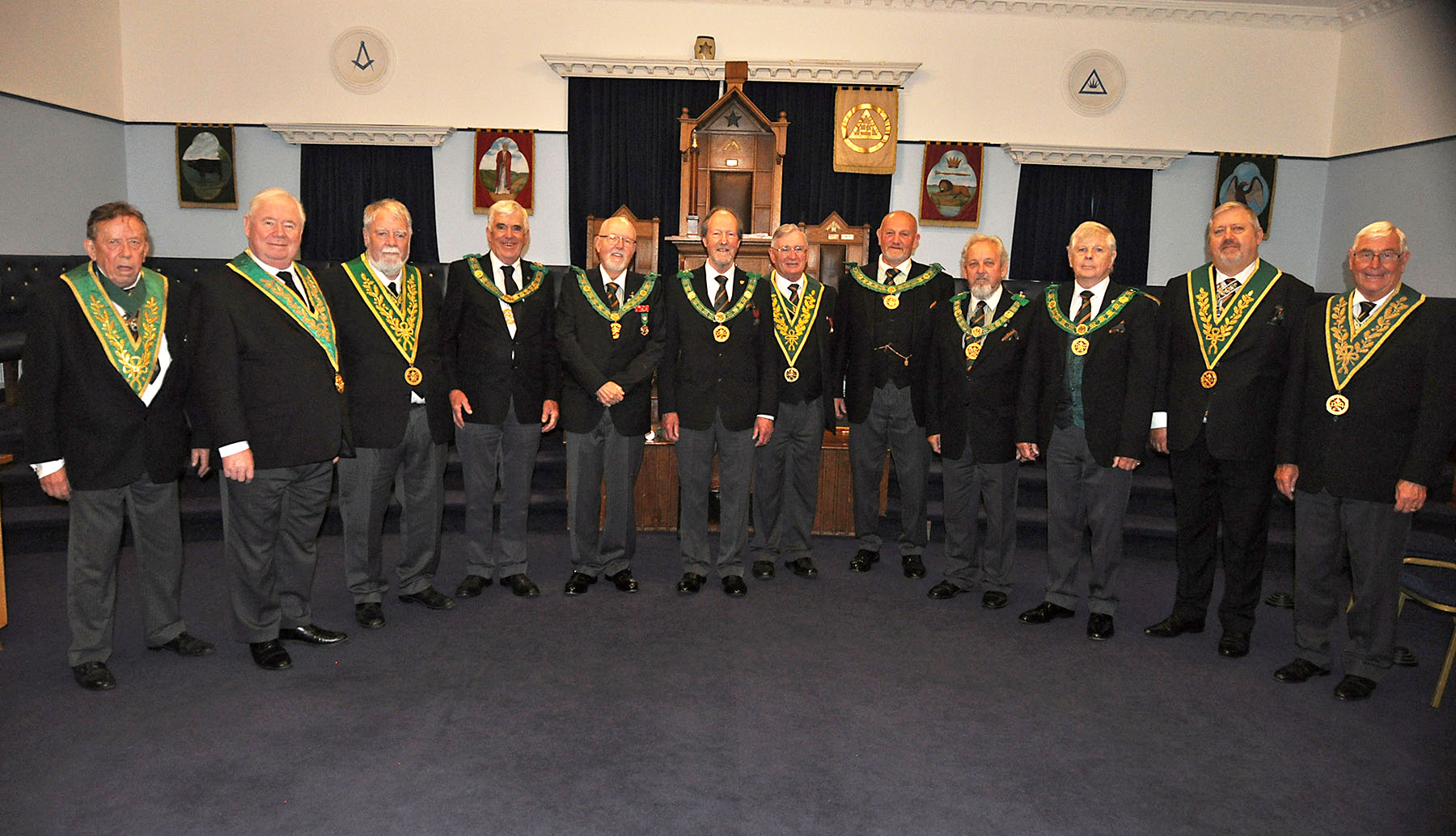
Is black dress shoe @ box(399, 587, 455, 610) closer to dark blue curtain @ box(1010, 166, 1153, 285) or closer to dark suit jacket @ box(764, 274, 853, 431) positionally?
dark suit jacket @ box(764, 274, 853, 431)

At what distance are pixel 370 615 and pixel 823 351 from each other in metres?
2.41

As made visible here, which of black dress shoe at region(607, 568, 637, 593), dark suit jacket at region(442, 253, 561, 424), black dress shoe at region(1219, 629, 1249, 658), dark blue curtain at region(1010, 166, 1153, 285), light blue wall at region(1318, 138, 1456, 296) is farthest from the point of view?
dark blue curtain at region(1010, 166, 1153, 285)

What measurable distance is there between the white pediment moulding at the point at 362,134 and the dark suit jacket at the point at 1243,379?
728 centimetres

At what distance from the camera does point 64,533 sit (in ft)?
15.6

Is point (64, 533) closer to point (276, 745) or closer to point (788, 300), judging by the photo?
point (276, 745)

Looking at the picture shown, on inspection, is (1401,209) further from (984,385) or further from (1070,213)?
(984,385)

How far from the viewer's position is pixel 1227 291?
11.7 feet

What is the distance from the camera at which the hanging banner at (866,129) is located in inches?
340

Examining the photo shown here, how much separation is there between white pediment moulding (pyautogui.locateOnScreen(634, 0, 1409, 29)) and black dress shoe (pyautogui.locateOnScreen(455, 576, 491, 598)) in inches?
261

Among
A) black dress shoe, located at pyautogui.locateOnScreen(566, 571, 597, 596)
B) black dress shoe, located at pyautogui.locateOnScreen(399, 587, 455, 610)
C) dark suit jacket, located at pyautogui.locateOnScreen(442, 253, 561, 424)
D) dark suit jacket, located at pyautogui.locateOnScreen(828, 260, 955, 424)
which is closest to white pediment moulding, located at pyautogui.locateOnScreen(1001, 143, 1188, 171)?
dark suit jacket, located at pyautogui.locateOnScreen(828, 260, 955, 424)

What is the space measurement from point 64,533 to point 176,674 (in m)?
2.18

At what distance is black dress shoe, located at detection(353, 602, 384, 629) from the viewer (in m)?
3.71

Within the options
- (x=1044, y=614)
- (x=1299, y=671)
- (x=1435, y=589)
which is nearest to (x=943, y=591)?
(x=1044, y=614)

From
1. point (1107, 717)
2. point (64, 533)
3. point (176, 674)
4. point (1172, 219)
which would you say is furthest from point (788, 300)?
point (1172, 219)
